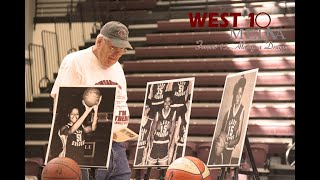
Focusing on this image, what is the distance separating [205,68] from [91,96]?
1597mm

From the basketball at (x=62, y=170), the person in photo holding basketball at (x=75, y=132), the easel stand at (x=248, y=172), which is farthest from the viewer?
the easel stand at (x=248, y=172)

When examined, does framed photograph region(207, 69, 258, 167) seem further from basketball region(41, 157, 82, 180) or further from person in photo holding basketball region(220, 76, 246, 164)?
basketball region(41, 157, 82, 180)

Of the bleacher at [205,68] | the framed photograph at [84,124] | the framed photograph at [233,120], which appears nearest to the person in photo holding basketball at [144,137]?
the bleacher at [205,68]

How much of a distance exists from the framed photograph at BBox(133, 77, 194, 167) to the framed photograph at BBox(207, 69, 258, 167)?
0.30m

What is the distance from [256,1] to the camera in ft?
30.3

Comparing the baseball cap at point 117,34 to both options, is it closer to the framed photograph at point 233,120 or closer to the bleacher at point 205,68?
the bleacher at point 205,68

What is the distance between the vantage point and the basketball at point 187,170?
8.20m

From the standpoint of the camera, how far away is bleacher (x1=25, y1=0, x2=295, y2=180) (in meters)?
9.22

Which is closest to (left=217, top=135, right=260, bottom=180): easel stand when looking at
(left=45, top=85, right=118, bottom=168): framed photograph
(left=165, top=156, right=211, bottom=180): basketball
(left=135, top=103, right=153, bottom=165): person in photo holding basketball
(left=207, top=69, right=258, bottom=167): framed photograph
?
(left=207, top=69, right=258, bottom=167): framed photograph

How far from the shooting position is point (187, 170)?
8.22 metres

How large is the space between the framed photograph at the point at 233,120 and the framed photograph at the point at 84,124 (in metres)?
1.13

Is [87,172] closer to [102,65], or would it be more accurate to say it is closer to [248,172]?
[102,65]
